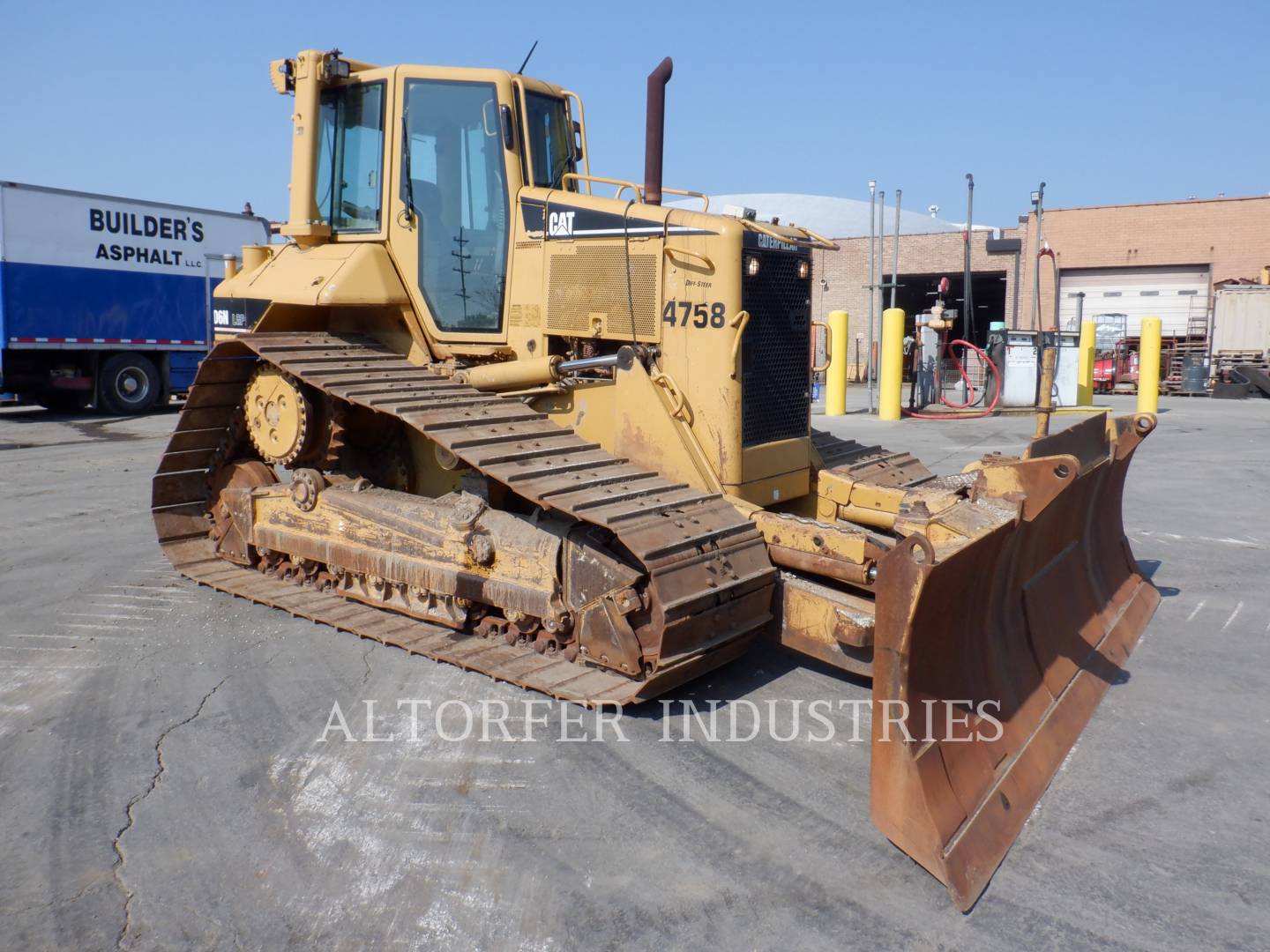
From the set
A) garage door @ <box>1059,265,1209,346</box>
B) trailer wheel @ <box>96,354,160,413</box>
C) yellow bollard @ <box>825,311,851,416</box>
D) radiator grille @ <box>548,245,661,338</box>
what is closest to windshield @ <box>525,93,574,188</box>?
radiator grille @ <box>548,245,661,338</box>

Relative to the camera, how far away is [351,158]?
269 inches

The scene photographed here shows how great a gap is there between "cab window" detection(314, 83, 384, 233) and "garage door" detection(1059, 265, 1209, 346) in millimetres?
28290

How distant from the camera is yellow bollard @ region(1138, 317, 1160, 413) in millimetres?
19766

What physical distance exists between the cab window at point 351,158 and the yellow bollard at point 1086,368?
722 inches

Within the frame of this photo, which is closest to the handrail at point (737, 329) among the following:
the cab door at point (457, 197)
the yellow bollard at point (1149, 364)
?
the cab door at point (457, 197)

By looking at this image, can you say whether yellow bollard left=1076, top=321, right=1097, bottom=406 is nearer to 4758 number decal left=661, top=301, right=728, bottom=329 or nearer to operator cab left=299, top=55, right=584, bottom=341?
operator cab left=299, top=55, right=584, bottom=341

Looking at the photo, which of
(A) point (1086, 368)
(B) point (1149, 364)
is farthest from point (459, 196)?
(A) point (1086, 368)

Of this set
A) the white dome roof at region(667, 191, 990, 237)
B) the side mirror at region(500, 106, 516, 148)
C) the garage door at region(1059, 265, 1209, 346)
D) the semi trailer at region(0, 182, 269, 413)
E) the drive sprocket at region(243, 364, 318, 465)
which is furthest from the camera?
the white dome roof at region(667, 191, 990, 237)

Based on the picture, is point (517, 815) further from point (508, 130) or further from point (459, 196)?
point (508, 130)

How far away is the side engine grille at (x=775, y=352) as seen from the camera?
5828mm

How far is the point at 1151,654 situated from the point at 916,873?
10.2 feet

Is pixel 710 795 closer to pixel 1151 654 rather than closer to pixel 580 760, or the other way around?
pixel 580 760

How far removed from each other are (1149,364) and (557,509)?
18076mm

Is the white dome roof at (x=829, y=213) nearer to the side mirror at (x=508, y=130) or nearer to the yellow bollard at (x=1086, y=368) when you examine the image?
the yellow bollard at (x=1086, y=368)
